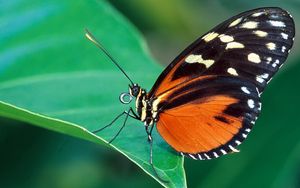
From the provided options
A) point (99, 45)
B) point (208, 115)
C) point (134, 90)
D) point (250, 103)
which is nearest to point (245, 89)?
point (250, 103)

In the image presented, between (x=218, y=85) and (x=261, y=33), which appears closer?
(x=261, y=33)

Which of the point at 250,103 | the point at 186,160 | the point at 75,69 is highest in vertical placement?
the point at 75,69

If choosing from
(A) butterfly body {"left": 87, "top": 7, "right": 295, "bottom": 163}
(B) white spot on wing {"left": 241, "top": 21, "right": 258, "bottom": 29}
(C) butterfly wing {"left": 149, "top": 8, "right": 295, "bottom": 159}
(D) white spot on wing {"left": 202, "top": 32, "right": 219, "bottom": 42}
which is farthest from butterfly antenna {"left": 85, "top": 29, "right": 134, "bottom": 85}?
(B) white spot on wing {"left": 241, "top": 21, "right": 258, "bottom": 29}

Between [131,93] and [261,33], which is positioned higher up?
[131,93]

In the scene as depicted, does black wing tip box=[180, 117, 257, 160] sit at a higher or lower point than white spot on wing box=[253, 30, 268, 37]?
lower

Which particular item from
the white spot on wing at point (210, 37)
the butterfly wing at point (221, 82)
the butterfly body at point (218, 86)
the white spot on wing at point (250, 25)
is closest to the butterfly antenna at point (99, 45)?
the butterfly body at point (218, 86)

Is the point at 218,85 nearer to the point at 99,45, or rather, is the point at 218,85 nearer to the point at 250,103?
the point at 250,103

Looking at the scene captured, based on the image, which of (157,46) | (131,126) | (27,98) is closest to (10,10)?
(27,98)

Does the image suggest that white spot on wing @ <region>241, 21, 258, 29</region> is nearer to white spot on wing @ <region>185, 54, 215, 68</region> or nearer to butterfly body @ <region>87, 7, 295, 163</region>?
butterfly body @ <region>87, 7, 295, 163</region>
